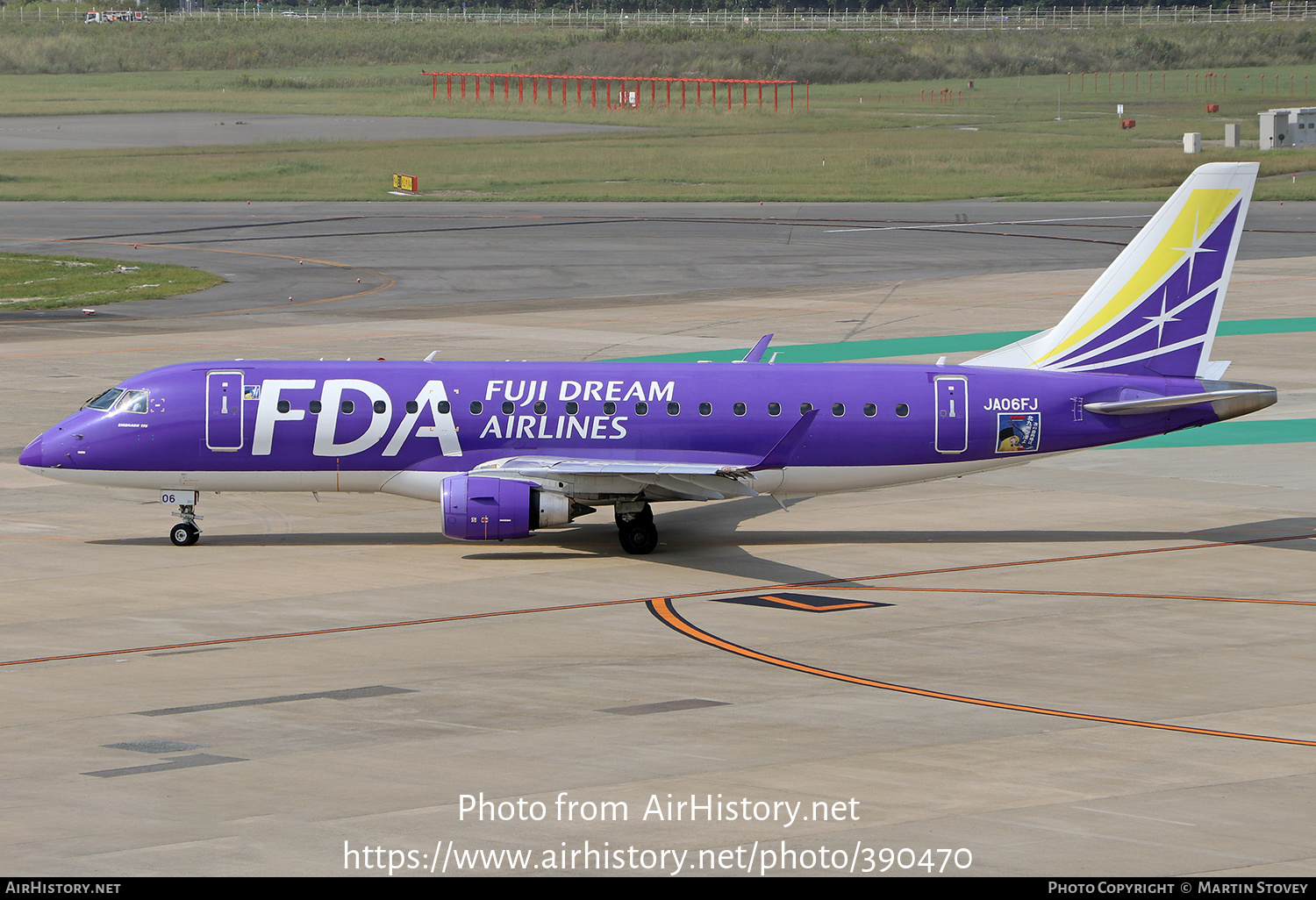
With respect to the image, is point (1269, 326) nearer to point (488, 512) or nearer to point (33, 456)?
point (488, 512)

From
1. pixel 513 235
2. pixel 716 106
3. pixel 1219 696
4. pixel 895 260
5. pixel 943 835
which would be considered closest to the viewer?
pixel 943 835

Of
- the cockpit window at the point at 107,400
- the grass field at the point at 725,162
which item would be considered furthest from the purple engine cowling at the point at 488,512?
the grass field at the point at 725,162

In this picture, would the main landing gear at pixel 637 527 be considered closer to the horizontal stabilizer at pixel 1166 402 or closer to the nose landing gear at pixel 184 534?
the nose landing gear at pixel 184 534

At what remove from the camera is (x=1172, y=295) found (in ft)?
133

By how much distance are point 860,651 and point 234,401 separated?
56.4 ft

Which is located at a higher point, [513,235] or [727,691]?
[513,235]

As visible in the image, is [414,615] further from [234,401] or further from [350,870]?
[350,870]

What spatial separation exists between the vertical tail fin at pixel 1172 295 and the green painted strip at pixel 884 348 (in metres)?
21.9

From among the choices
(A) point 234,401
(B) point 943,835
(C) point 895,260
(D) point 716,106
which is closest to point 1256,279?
(C) point 895,260

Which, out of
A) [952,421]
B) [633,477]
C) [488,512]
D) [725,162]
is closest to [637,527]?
[633,477]

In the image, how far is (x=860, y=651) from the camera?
98.5ft

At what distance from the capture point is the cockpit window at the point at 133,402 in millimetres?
38938

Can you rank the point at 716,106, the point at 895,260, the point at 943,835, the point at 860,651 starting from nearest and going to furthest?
the point at 943,835 < the point at 860,651 < the point at 895,260 < the point at 716,106

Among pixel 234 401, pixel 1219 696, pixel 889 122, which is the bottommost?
pixel 1219 696
